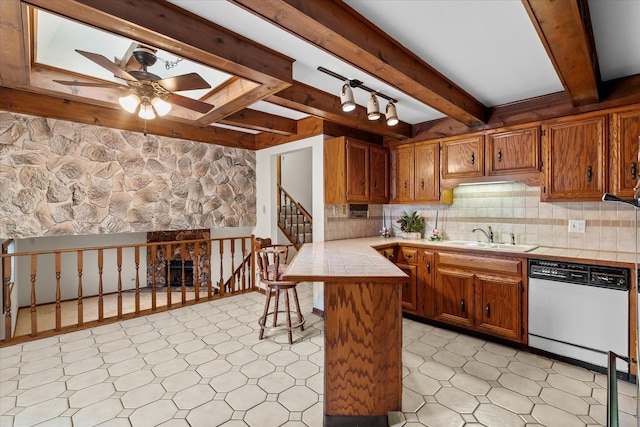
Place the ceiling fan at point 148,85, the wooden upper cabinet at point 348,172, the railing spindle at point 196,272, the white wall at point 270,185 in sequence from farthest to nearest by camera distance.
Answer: the railing spindle at point 196,272 → the white wall at point 270,185 → the wooden upper cabinet at point 348,172 → the ceiling fan at point 148,85

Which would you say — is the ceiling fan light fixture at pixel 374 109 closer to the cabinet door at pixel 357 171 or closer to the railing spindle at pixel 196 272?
the cabinet door at pixel 357 171

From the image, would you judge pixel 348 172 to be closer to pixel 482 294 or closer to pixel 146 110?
pixel 482 294

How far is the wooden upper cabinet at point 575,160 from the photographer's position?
2617 millimetres

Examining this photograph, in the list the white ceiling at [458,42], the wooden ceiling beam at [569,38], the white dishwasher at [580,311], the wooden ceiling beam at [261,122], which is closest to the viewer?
the wooden ceiling beam at [569,38]

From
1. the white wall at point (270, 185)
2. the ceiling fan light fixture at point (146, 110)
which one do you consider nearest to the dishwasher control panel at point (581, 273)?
the white wall at point (270, 185)

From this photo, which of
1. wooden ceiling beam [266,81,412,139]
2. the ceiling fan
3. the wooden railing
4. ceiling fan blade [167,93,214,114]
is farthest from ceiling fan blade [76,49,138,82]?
the wooden railing

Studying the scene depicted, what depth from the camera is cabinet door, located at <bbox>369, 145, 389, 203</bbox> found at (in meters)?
3.91

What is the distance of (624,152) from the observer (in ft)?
8.21

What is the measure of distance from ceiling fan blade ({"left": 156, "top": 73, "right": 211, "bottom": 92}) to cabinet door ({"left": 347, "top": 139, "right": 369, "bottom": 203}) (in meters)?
1.82

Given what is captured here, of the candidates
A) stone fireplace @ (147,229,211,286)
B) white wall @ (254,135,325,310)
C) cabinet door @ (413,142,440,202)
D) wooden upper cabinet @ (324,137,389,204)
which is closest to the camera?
wooden upper cabinet @ (324,137,389,204)

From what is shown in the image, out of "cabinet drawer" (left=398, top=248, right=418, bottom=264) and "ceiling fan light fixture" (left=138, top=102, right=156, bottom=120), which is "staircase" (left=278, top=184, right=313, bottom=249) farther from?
"ceiling fan light fixture" (left=138, top=102, right=156, bottom=120)

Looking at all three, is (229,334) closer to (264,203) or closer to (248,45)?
(264,203)

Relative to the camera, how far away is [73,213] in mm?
3258

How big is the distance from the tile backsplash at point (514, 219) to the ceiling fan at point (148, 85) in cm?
201
